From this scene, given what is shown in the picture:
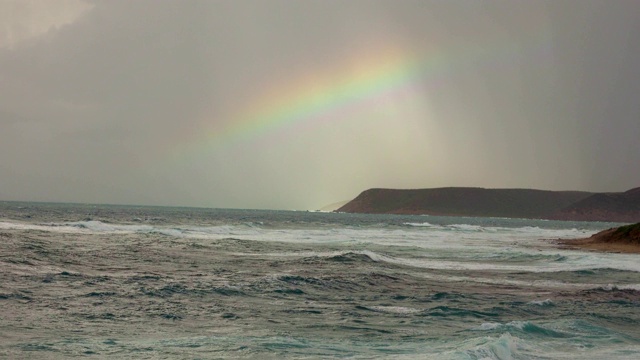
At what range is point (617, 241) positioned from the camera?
50.8 meters

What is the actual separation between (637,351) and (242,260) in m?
18.9

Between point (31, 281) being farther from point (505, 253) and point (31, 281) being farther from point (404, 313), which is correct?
point (505, 253)

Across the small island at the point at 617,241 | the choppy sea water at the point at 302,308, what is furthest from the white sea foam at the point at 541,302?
the small island at the point at 617,241

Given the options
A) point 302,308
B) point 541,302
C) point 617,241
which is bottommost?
point 302,308

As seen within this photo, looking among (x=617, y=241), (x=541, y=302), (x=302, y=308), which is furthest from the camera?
(x=617, y=241)

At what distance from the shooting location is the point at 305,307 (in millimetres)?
17047

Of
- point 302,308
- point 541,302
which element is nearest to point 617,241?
point 541,302

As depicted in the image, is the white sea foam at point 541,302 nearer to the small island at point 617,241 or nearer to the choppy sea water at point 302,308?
the choppy sea water at point 302,308

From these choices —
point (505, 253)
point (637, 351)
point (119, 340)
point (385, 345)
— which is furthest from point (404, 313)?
point (505, 253)

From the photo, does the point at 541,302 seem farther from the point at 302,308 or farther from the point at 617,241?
the point at 617,241

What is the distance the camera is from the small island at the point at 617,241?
45844 mm

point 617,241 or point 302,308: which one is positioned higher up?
point 617,241

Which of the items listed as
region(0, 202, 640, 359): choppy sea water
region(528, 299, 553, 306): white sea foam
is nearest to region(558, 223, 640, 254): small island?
region(0, 202, 640, 359): choppy sea water

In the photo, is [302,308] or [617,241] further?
[617,241]
